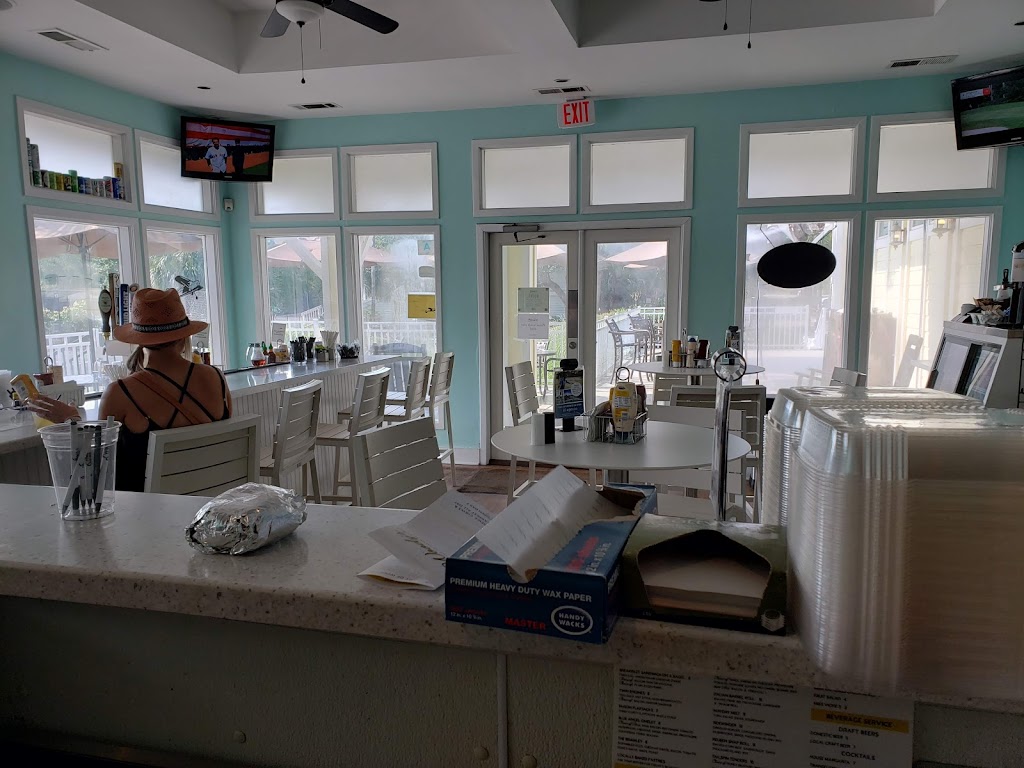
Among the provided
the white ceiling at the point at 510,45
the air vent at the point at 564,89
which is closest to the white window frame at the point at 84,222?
the white ceiling at the point at 510,45

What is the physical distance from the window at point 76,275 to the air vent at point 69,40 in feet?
3.72

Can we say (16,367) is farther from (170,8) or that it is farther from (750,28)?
(750,28)

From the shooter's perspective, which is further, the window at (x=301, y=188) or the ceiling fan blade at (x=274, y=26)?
the window at (x=301, y=188)

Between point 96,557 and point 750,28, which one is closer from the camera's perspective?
point 96,557

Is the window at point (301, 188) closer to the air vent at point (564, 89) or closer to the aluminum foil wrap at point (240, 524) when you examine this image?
the air vent at point (564, 89)

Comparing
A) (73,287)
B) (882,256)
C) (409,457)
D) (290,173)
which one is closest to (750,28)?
(882,256)

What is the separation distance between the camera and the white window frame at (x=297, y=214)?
619cm

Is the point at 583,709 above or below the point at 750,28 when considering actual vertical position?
below

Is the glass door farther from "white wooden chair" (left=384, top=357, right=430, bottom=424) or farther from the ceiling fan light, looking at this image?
the ceiling fan light

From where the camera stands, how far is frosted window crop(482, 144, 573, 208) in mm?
5824

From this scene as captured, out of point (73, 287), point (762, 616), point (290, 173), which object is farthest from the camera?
point (290, 173)

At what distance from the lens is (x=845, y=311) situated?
5.51 metres

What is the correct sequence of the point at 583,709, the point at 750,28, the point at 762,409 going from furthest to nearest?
1. the point at 750,28
2. the point at 762,409
3. the point at 583,709

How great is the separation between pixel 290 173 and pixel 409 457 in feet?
16.3
